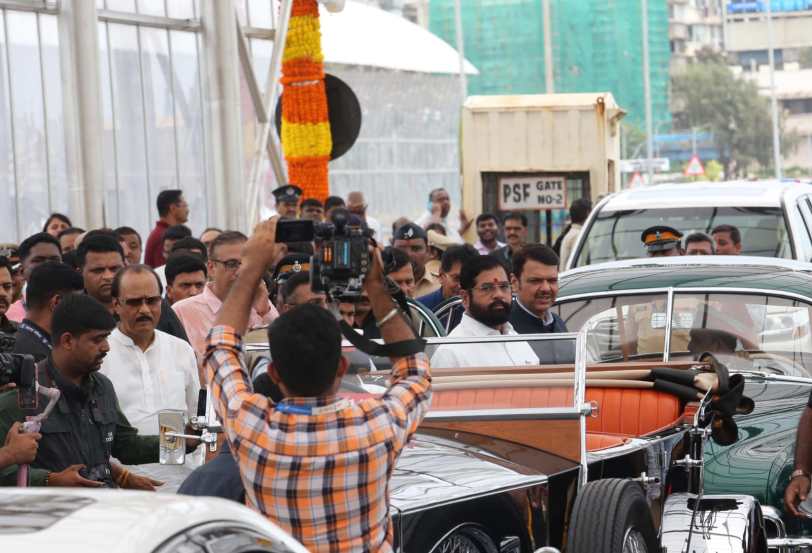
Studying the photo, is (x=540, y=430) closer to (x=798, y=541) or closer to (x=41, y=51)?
(x=798, y=541)

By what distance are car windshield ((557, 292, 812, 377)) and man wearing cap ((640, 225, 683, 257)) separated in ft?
11.1

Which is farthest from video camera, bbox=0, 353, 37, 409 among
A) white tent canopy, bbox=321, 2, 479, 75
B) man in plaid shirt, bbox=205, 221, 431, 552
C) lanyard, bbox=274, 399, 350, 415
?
white tent canopy, bbox=321, 2, 479, 75

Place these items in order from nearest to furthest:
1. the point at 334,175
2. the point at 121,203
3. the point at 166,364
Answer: the point at 166,364, the point at 121,203, the point at 334,175

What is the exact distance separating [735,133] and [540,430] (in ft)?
342

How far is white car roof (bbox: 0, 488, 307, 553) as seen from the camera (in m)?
2.99

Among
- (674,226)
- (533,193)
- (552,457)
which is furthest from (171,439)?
(533,193)

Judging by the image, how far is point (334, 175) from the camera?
46.1m

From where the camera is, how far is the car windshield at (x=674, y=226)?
44.9 ft

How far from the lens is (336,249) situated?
4512 mm

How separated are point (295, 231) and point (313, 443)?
0.56 meters

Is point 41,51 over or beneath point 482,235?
over

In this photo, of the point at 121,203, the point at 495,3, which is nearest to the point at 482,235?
the point at 121,203

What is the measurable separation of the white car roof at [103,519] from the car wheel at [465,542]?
1.64m

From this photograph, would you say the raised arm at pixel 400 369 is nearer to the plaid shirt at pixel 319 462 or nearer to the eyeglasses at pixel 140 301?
the plaid shirt at pixel 319 462
